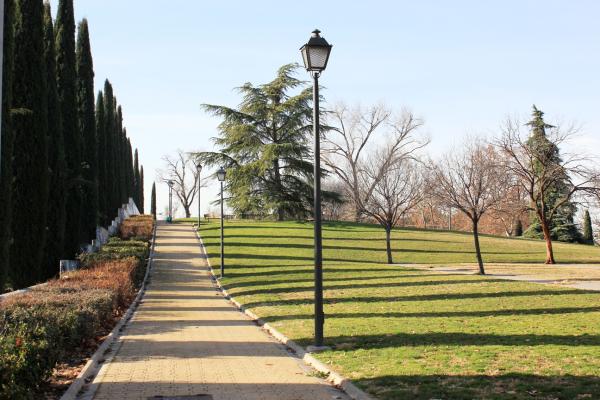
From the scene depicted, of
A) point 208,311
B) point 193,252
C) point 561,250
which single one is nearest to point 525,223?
point 561,250

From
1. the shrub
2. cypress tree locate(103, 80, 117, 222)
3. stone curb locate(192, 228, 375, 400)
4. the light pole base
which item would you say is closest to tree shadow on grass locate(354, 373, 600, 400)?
stone curb locate(192, 228, 375, 400)

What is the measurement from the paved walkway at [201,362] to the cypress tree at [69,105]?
1157 centimetres

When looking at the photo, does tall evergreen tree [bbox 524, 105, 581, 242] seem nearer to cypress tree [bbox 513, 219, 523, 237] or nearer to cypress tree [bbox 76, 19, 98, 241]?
cypress tree [bbox 513, 219, 523, 237]

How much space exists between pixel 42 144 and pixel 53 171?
319cm

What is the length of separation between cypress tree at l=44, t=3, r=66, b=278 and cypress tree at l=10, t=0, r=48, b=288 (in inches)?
98.9

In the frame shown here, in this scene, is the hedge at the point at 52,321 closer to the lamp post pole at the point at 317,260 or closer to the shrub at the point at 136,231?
the lamp post pole at the point at 317,260

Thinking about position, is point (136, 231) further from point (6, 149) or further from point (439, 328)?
point (439, 328)

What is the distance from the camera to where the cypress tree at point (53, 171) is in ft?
80.8

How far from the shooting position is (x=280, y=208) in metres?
52.5

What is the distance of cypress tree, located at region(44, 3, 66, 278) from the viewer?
24625 millimetres

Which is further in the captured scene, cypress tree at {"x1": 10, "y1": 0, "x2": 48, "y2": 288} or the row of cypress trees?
cypress tree at {"x1": 10, "y1": 0, "x2": 48, "y2": 288}

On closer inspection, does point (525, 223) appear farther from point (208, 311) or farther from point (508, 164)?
point (208, 311)

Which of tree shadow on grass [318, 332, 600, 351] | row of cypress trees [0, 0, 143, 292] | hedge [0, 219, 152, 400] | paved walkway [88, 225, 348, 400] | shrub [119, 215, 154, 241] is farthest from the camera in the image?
shrub [119, 215, 154, 241]

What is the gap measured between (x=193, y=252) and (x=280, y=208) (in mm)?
13921
